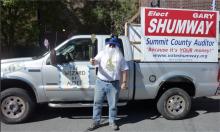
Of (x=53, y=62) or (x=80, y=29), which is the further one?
(x=80, y=29)

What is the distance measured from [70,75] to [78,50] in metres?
0.53

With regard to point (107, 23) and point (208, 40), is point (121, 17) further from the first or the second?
Result: point (208, 40)

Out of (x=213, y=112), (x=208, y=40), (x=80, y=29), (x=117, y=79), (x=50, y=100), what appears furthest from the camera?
(x=80, y=29)

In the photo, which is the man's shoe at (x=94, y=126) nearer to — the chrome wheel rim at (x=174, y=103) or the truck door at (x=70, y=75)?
the truck door at (x=70, y=75)

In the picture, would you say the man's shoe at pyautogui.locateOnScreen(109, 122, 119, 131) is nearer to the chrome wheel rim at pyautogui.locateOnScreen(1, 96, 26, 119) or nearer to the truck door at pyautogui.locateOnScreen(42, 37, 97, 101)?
the truck door at pyautogui.locateOnScreen(42, 37, 97, 101)

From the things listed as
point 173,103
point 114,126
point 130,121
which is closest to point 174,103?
point 173,103

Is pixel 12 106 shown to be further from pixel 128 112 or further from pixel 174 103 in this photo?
pixel 174 103

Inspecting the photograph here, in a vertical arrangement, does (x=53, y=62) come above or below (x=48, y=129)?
above

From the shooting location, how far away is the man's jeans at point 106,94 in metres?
7.53

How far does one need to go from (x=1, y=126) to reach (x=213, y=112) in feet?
15.2

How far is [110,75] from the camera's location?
294 inches

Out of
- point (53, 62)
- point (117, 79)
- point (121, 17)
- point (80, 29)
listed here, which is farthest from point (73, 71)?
point (80, 29)

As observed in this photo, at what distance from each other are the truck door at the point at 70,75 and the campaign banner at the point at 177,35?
1.19 metres

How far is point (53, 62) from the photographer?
7672mm
